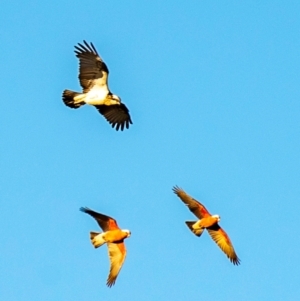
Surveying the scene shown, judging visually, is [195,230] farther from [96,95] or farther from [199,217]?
[96,95]

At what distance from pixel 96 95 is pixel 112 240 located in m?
4.64

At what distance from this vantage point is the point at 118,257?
3388cm

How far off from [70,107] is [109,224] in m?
3.85

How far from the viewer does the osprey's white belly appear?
35.0 metres

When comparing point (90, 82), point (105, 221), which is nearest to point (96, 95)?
point (90, 82)

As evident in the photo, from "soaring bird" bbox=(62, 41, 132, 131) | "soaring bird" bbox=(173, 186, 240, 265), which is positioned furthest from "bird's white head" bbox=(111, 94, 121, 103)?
"soaring bird" bbox=(173, 186, 240, 265)

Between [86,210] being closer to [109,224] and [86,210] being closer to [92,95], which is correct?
[109,224]

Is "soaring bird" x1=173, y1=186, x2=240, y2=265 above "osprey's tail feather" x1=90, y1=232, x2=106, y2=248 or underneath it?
above

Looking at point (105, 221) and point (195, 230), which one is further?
point (195, 230)

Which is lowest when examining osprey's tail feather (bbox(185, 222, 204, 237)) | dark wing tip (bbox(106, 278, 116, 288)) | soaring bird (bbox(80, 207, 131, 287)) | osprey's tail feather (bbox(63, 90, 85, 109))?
dark wing tip (bbox(106, 278, 116, 288))

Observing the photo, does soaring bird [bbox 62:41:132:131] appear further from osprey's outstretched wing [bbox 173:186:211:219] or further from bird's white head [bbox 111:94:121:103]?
A: osprey's outstretched wing [bbox 173:186:211:219]

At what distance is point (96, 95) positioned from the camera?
115 ft

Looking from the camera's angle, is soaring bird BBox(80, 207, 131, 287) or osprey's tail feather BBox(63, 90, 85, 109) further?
osprey's tail feather BBox(63, 90, 85, 109)

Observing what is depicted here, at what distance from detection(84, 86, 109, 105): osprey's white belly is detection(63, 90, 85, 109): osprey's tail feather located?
17cm
